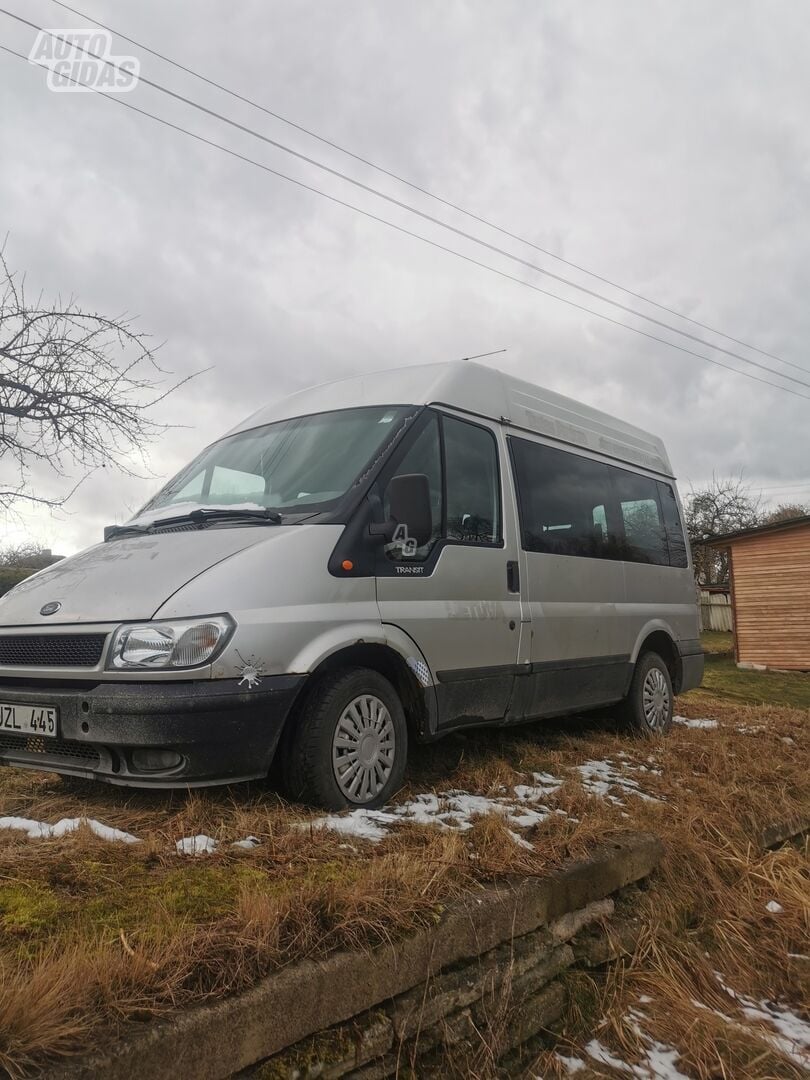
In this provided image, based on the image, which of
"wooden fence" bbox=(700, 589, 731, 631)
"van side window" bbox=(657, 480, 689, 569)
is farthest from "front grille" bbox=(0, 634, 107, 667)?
"wooden fence" bbox=(700, 589, 731, 631)

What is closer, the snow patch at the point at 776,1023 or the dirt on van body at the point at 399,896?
the dirt on van body at the point at 399,896

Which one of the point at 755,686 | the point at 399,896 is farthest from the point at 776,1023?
the point at 755,686

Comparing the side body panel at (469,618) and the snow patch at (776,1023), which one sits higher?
the side body panel at (469,618)

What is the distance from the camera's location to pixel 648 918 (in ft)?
11.2

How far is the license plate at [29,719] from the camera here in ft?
11.0

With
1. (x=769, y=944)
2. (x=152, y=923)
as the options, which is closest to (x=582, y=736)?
(x=769, y=944)

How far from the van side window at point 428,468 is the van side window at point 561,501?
841mm

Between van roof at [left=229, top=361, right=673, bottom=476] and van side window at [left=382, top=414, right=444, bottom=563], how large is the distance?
210mm

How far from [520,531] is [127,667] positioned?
259 centimetres

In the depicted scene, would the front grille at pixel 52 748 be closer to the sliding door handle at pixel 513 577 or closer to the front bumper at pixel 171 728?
the front bumper at pixel 171 728

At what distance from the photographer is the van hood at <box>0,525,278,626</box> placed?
3354 mm

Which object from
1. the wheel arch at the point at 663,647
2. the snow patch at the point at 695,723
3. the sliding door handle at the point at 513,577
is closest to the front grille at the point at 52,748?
the sliding door handle at the point at 513,577

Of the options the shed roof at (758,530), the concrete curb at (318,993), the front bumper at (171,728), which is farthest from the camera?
the shed roof at (758,530)

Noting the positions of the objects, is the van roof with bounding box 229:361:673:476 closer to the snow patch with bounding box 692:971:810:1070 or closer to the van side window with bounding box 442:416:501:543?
the van side window with bounding box 442:416:501:543
